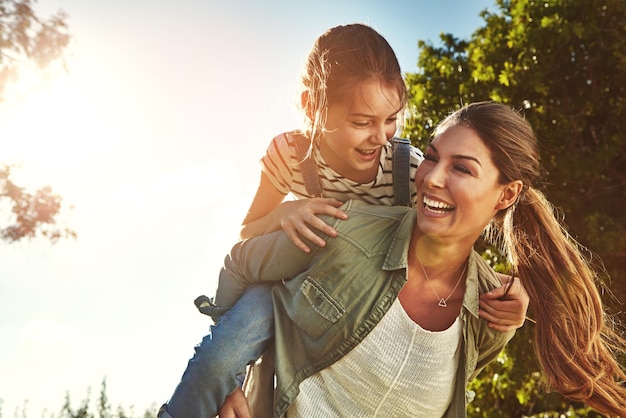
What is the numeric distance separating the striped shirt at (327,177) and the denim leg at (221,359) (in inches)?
33.6

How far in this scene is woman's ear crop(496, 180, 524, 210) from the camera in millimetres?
3189

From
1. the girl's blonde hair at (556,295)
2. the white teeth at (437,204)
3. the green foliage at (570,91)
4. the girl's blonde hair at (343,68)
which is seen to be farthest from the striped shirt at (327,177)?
the green foliage at (570,91)

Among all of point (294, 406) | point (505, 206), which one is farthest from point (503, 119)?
point (294, 406)

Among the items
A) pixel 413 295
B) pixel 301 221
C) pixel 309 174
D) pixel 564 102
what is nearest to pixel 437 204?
pixel 413 295

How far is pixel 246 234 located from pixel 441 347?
109cm

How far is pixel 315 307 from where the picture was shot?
3098mm

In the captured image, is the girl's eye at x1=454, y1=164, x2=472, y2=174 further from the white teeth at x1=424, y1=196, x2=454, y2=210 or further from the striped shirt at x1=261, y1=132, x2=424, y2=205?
the striped shirt at x1=261, y1=132, x2=424, y2=205

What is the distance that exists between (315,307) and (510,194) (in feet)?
3.12

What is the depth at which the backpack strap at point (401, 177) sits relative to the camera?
145 inches

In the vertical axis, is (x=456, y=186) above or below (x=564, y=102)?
below

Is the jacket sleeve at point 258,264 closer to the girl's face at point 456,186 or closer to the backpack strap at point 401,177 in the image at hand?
the girl's face at point 456,186

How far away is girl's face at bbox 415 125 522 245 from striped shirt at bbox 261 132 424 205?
0.63 m

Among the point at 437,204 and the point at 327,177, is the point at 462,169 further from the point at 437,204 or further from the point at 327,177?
the point at 327,177

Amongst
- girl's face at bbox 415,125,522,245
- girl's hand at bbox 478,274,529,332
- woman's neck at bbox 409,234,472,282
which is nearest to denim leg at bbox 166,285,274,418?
woman's neck at bbox 409,234,472,282
